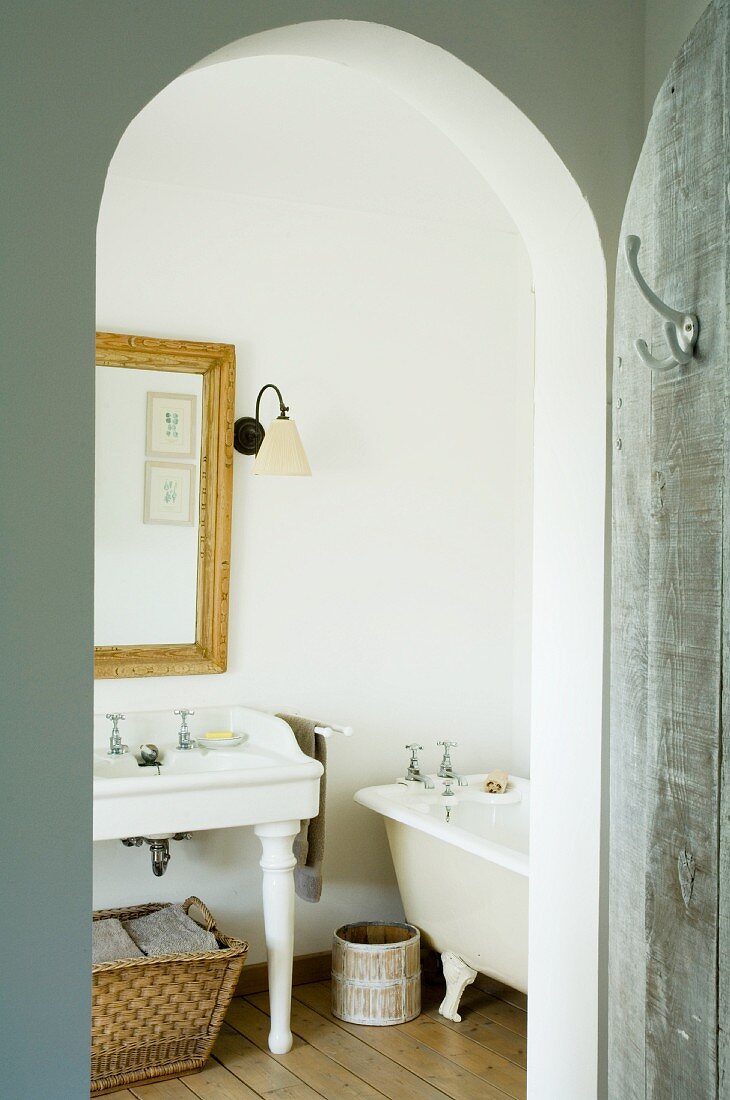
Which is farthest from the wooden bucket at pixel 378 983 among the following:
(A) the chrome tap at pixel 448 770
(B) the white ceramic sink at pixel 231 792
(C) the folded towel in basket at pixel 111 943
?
(C) the folded towel in basket at pixel 111 943

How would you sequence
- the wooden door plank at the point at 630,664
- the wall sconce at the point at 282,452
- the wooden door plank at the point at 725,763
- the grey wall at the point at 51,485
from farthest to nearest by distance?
the wall sconce at the point at 282,452 → the grey wall at the point at 51,485 → the wooden door plank at the point at 630,664 → the wooden door plank at the point at 725,763

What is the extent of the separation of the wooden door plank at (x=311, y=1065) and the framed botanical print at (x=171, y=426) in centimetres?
184

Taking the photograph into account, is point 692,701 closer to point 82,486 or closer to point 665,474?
point 665,474

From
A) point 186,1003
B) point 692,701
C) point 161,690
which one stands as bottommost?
point 186,1003

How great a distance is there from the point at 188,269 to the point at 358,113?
36.7 inches

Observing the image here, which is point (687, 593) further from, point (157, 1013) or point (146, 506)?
point (146, 506)

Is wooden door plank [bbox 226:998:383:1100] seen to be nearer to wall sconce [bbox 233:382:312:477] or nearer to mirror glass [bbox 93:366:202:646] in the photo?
mirror glass [bbox 93:366:202:646]

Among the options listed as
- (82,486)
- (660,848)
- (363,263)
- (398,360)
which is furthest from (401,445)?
(660,848)

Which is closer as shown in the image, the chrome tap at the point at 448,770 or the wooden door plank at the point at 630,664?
the wooden door plank at the point at 630,664

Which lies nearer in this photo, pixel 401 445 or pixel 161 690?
pixel 161 690

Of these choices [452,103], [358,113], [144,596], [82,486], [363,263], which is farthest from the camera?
[363,263]

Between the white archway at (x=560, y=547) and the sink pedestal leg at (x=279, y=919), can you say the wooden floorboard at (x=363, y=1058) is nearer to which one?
the sink pedestal leg at (x=279, y=919)

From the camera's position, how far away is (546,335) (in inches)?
77.5

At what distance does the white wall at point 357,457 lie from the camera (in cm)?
349
